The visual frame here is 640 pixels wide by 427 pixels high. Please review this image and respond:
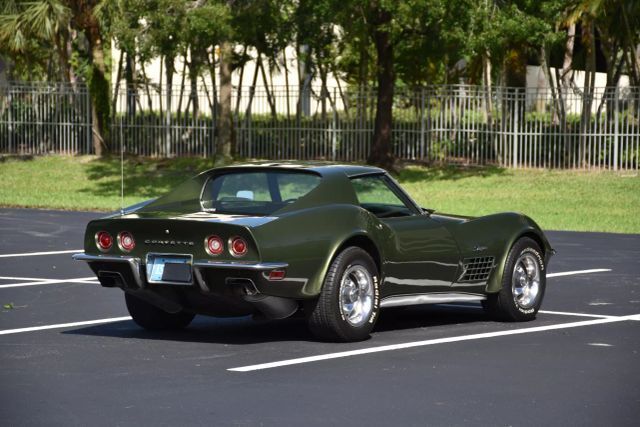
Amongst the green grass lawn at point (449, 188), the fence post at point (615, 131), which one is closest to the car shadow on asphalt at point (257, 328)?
the green grass lawn at point (449, 188)

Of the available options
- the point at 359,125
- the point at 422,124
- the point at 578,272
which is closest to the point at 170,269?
the point at 578,272

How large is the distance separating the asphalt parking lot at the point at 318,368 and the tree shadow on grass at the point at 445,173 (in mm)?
17796

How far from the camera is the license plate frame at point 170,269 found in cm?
949

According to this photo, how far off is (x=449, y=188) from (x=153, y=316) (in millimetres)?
19607

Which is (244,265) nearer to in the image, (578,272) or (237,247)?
(237,247)

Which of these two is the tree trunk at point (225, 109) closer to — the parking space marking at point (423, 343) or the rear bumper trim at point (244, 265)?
the parking space marking at point (423, 343)

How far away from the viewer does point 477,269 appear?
11055 millimetres

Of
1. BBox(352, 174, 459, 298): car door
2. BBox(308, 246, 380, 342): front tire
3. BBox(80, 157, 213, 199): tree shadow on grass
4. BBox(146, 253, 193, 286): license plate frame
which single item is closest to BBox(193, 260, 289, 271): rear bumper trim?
BBox(146, 253, 193, 286): license plate frame

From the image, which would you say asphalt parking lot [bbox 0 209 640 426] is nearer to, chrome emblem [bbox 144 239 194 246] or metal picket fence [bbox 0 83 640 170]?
chrome emblem [bbox 144 239 194 246]

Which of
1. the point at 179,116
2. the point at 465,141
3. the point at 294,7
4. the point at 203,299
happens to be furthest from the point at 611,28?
the point at 203,299

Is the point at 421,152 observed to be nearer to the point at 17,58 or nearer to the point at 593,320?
the point at 17,58

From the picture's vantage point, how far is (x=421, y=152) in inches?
1310

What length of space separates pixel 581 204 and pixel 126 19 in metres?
10.6

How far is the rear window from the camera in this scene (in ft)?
33.4
